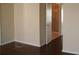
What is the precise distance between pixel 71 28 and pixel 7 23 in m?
2.35

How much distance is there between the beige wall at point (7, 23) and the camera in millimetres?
5289

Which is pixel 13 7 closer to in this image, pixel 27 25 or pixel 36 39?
pixel 27 25

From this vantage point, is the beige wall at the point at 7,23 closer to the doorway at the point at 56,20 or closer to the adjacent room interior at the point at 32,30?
the adjacent room interior at the point at 32,30

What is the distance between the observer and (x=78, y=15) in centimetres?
416

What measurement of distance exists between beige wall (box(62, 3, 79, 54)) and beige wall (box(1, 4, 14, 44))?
2133mm

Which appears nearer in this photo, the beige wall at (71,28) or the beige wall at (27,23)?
the beige wall at (71,28)

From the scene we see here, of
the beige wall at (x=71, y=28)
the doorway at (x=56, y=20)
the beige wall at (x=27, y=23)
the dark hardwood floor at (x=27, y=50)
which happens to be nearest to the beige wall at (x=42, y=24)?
the beige wall at (x=27, y=23)

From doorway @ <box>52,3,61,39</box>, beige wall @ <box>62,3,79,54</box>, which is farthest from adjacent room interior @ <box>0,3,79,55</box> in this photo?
doorway @ <box>52,3,61,39</box>

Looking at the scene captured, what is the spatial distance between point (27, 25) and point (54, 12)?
6.53 ft

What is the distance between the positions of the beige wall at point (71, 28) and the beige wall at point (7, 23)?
213 cm

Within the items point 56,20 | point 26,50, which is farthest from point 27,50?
point 56,20

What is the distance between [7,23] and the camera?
5.42m

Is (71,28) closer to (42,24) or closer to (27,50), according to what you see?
(42,24)
